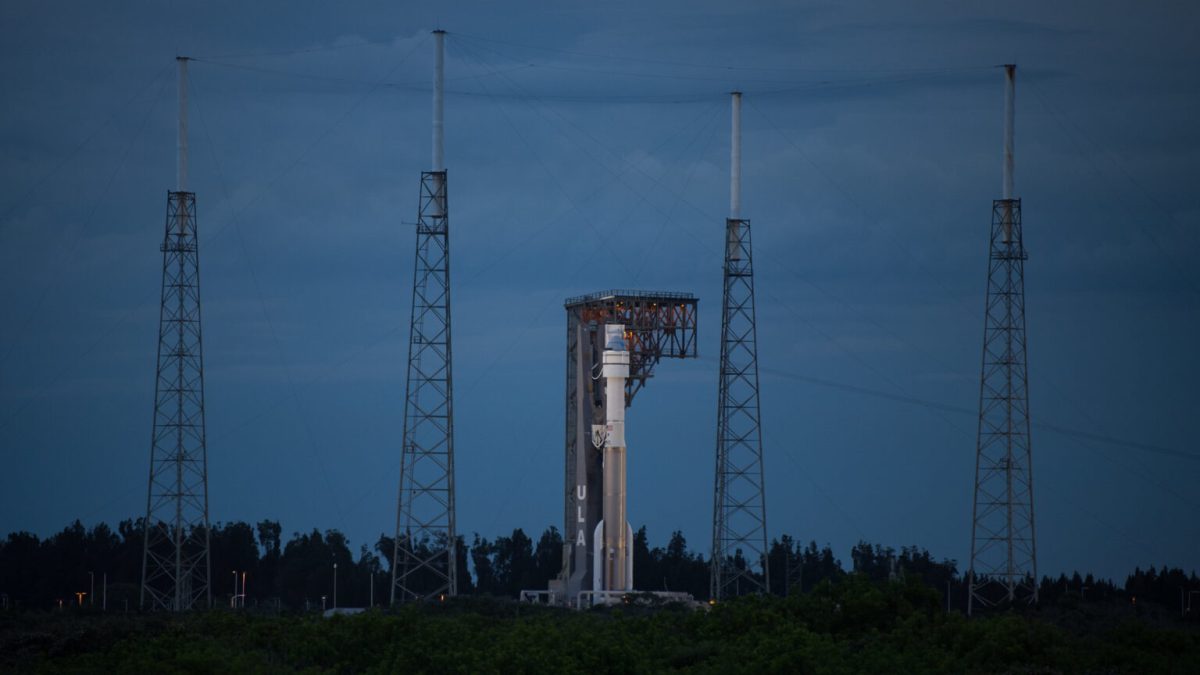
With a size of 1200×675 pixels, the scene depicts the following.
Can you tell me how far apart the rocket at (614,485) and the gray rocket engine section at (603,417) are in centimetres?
4

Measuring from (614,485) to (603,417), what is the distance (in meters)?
3.62

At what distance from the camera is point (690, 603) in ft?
260

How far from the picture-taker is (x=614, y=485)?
269 ft

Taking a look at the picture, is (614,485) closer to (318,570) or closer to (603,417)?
(603,417)

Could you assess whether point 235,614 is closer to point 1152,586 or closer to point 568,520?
point 568,520

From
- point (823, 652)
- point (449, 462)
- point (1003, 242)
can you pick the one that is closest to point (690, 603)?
point (449, 462)

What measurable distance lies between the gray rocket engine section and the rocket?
45mm

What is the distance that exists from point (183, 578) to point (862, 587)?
30607 mm

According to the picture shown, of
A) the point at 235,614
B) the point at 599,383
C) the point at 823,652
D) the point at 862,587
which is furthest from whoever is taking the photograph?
the point at 599,383

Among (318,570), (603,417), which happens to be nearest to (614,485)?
(603,417)

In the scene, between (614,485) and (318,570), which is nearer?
(614,485)

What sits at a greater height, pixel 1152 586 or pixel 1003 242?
pixel 1003 242

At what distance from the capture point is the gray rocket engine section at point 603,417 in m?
82.4

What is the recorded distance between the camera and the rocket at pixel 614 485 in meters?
82.1
